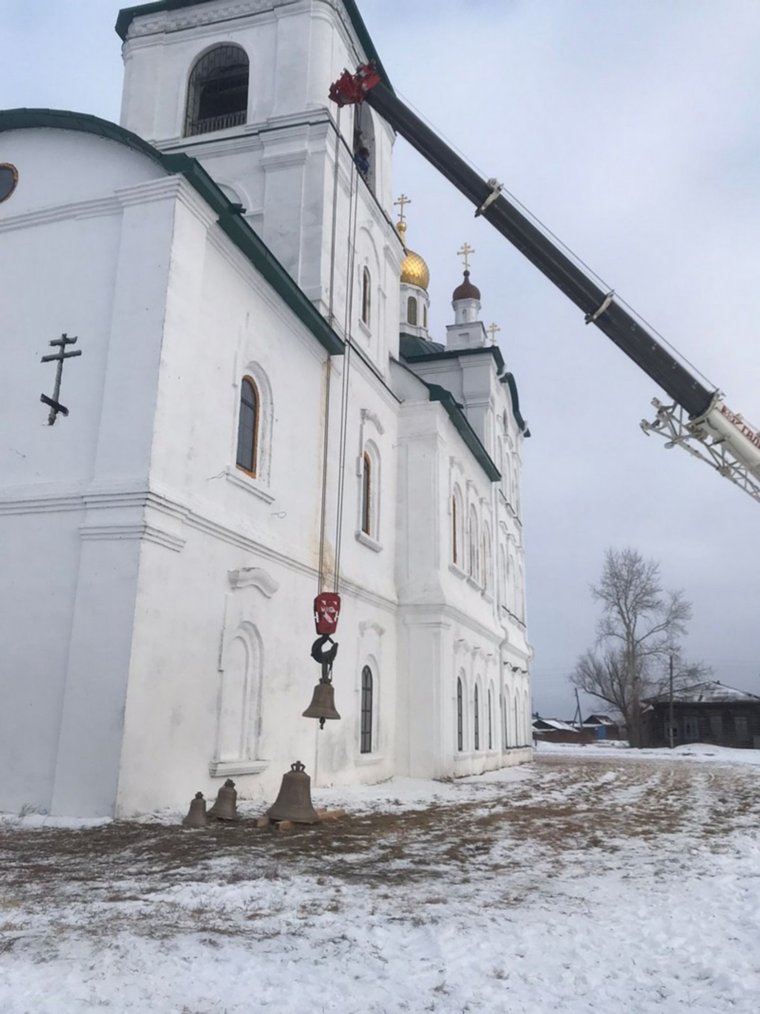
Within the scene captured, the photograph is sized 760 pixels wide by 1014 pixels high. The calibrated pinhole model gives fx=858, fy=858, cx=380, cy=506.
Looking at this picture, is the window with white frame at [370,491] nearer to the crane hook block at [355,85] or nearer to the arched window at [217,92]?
the crane hook block at [355,85]

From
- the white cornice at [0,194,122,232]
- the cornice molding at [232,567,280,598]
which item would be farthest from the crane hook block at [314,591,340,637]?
the white cornice at [0,194,122,232]

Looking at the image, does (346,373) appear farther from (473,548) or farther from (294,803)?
(294,803)

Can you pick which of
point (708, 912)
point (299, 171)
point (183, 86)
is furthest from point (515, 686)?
point (708, 912)

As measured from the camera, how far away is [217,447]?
11148 mm

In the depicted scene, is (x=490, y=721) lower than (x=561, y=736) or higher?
lower

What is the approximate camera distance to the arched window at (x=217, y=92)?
17688 millimetres

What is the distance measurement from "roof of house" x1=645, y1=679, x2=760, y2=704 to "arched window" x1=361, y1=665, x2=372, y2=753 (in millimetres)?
41308

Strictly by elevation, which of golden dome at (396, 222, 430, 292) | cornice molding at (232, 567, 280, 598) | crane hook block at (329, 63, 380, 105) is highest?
golden dome at (396, 222, 430, 292)

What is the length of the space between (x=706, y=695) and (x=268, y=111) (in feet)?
150

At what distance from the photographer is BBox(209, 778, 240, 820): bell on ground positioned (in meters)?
8.74

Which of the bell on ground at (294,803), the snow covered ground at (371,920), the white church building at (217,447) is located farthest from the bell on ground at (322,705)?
the white church building at (217,447)

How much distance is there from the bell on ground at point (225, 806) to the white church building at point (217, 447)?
730mm

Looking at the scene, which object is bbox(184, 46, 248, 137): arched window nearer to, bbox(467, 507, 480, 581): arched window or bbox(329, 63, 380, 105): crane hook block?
bbox(329, 63, 380, 105): crane hook block

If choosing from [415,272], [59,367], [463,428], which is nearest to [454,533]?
[463,428]
